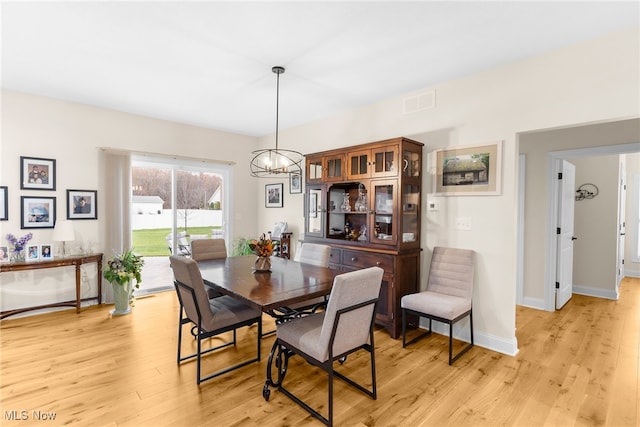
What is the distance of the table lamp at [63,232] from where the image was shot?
146 inches

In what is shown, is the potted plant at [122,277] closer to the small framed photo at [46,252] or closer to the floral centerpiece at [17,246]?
the small framed photo at [46,252]

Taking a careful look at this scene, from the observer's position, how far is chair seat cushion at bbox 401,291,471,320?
2740 millimetres

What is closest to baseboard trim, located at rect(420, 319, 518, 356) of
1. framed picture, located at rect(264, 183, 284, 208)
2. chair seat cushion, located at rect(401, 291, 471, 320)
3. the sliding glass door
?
chair seat cushion, located at rect(401, 291, 471, 320)

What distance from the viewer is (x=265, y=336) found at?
3.23 metres

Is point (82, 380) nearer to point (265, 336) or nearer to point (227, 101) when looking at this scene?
point (265, 336)

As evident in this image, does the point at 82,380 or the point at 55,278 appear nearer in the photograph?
the point at 82,380

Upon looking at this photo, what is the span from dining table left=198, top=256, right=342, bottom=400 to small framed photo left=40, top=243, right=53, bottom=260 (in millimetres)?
2100

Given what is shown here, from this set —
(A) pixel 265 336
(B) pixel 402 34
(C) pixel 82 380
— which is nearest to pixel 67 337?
(C) pixel 82 380

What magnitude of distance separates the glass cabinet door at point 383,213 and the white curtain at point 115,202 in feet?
11.3

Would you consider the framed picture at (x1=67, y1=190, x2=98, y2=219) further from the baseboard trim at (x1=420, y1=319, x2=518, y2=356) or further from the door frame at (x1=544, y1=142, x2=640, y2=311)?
the door frame at (x1=544, y1=142, x2=640, y2=311)

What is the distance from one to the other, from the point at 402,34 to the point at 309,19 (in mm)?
737

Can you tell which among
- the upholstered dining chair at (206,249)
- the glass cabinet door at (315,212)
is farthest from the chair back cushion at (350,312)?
the upholstered dining chair at (206,249)

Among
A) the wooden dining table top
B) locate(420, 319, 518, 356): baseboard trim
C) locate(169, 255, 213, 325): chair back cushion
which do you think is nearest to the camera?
the wooden dining table top

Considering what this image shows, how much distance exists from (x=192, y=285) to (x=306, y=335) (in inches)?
35.6
